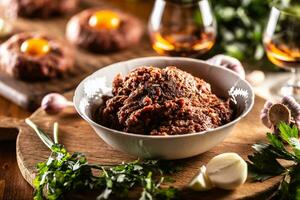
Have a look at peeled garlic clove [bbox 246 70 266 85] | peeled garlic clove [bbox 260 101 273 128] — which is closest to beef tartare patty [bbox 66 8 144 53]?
peeled garlic clove [bbox 246 70 266 85]

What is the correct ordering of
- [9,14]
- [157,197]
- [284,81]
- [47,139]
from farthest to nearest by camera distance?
[9,14] < [284,81] < [47,139] < [157,197]

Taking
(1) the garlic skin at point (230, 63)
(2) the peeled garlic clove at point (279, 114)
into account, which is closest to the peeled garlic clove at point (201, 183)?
(2) the peeled garlic clove at point (279, 114)

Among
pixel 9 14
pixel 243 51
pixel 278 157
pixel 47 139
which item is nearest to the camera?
pixel 278 157

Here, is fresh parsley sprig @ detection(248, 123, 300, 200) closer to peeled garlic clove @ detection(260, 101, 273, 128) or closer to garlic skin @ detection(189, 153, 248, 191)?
garlic skin @ detection(189, 153, 248, 191)

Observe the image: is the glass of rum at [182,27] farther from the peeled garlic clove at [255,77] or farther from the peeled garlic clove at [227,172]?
the peeled garlic clove at [227,172]

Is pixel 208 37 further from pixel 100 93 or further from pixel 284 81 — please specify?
pixel 100 93

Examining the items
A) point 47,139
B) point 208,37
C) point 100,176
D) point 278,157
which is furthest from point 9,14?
point 278,157

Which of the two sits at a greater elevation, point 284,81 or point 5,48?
point 5,48
